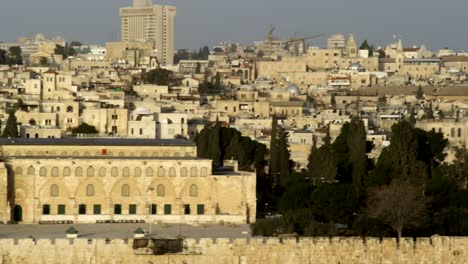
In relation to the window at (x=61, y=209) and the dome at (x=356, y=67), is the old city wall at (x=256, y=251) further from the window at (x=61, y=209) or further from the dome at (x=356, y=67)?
the dome at (x=356, y=67)

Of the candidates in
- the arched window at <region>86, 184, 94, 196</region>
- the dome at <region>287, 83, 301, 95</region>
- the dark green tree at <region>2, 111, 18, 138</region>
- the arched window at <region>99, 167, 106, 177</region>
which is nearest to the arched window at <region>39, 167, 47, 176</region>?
the arched window at <region>86, 184, 94, 196</region>

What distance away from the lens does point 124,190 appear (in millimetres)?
43562

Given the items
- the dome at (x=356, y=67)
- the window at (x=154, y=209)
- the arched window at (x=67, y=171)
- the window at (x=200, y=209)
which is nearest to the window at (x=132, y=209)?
the window at (x=154, y=209)

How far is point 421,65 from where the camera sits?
435 ft

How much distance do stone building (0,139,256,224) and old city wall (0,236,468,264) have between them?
8.02m

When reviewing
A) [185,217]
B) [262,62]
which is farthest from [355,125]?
[262,62]

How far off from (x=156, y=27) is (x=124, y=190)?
145 meters

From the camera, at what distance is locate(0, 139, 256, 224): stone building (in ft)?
142

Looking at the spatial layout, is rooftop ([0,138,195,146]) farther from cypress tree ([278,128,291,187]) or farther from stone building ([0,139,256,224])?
cypress tree ([278,128,291,187])

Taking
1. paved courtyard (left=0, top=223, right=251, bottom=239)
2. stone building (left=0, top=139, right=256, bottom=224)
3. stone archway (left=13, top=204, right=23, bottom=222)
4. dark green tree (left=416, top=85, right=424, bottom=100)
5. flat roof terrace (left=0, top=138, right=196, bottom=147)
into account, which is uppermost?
dark green tree (left=416, top=85, right=424, bottom=100)

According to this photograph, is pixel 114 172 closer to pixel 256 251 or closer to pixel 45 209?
pixel 45 209

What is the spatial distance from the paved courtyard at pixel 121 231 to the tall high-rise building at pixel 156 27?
132162 mm

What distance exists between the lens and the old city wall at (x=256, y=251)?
34688mm

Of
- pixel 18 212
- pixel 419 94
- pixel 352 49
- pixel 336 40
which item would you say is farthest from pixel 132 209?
pixel 336 40
